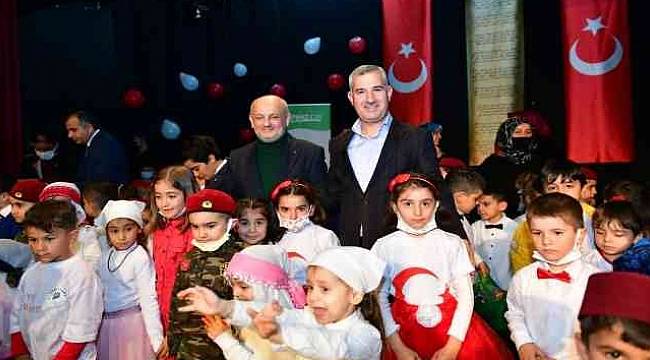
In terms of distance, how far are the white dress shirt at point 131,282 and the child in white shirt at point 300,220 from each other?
0.71m

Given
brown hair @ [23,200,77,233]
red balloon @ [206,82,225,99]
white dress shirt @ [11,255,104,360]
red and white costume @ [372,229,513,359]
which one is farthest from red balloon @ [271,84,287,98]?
red and white costume @ [372,229,513,359]

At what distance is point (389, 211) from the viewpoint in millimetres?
3867

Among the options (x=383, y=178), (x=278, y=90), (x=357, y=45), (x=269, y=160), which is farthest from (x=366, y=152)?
(x=278, y=90)

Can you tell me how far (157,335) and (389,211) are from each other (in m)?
1.35

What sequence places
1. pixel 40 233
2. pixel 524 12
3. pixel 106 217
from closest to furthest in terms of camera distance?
pixel 40 233, pixel 106 217, pixel 524 12

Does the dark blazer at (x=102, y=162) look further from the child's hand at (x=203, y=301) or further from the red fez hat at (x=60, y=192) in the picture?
the child's hand at (x=203, y=301)

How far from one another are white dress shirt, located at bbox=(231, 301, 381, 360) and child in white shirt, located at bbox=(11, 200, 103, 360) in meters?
1.16

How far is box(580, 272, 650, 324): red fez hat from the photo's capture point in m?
1.91

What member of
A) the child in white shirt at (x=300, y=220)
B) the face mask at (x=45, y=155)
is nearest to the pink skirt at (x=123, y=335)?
the child in white shirt at (x=300, y=220)

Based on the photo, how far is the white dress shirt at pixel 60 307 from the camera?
3674 mm

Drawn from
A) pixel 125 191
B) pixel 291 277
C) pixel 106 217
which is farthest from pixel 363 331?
pixel 125 191

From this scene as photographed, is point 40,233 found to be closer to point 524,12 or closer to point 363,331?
point 363,331

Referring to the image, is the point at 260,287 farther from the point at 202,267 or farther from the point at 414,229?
the point at 414,229

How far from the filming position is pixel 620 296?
194 centimetres
